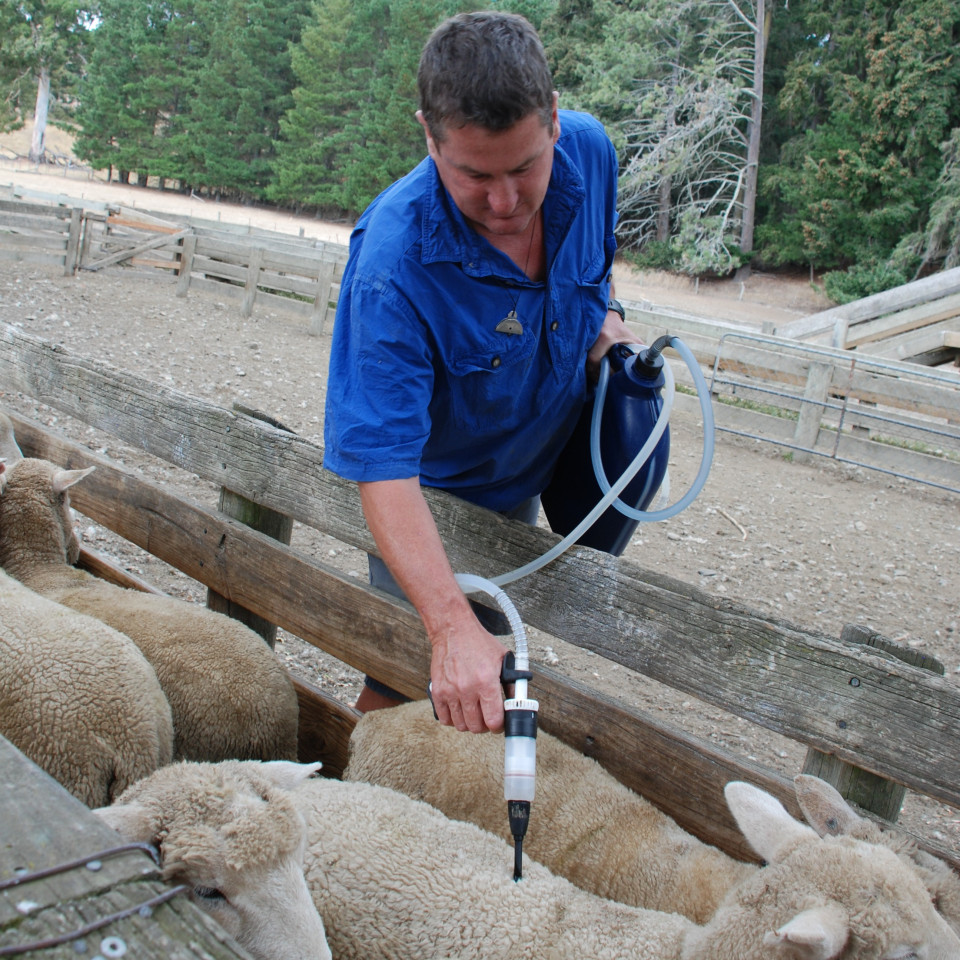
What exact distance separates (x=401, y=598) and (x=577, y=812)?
0.86 m

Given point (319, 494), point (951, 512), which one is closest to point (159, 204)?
point (951, 512)

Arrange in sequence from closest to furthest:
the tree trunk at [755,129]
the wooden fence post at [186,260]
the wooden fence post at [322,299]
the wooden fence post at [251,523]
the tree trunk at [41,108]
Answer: the wooden fence post at [251,523] < the wooden fence post at [322,299] < the wooden fence post at [186,260] < the tree trunk at [755,129] < the tree trunk at [41,108]

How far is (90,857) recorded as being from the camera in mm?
927

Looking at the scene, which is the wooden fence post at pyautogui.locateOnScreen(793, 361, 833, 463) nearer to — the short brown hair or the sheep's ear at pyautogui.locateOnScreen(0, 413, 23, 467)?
the sheep's ear at pyautogui.locateOnScreen(0, 413, 23, 467)

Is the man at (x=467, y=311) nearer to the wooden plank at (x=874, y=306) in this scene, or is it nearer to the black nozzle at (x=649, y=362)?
the black nozzle at (x=649, y=362)

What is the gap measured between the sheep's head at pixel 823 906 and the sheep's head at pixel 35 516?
2655mm

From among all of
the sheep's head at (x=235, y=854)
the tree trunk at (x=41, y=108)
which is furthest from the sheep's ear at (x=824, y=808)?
the tree trunk at (x=41, y=108)

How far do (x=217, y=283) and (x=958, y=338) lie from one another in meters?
13.0

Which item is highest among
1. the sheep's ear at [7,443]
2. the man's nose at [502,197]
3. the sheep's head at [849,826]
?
the man's nose at [502,197]

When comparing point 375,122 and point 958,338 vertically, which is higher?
point 375,122

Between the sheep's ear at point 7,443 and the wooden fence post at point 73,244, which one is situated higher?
the wooden fence post at point 73,244

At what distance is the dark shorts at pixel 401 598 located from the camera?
8.98 ft

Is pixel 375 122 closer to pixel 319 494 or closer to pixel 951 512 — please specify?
pixel 951 512

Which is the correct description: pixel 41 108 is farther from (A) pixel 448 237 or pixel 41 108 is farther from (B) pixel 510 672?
(B) pixel 510 672
